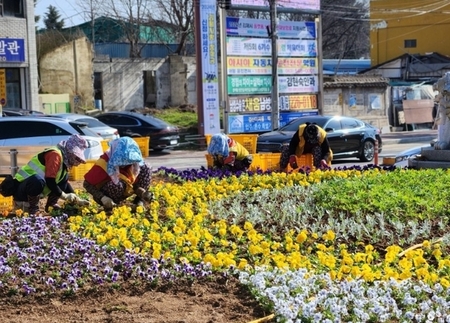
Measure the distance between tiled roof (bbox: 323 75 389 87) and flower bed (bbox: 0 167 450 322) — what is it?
83.9 feet

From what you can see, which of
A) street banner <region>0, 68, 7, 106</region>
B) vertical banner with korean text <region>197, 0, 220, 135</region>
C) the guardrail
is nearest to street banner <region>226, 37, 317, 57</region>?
vertical banner with korean text <region>197, 0, 220, 135</region>

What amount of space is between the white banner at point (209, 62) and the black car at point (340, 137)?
22.3ft

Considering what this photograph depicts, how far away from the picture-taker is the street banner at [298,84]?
102ft

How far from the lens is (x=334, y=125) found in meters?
21.9

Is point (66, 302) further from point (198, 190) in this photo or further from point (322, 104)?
point (322, 104)

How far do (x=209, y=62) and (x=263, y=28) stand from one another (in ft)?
10.3

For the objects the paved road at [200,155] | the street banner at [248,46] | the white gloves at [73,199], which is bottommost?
the paved road at [200,155]

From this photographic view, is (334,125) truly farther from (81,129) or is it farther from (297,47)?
(297,47)

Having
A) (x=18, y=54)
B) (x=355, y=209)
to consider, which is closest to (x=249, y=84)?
(x=18, y=54)

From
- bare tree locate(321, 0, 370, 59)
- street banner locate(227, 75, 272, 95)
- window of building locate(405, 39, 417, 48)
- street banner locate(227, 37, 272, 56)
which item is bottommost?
street banner locate(227, 75, 272, 95)

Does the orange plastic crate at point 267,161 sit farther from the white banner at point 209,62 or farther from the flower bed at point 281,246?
the white banner at point 209,62

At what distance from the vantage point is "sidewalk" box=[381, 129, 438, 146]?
106 feet

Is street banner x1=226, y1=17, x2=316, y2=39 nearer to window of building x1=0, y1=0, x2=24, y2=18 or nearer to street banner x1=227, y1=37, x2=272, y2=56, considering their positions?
street banner x1=227, y1=37, x2=272, y2=56

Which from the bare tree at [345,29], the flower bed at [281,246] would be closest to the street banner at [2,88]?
the flower bed at [281,246]
